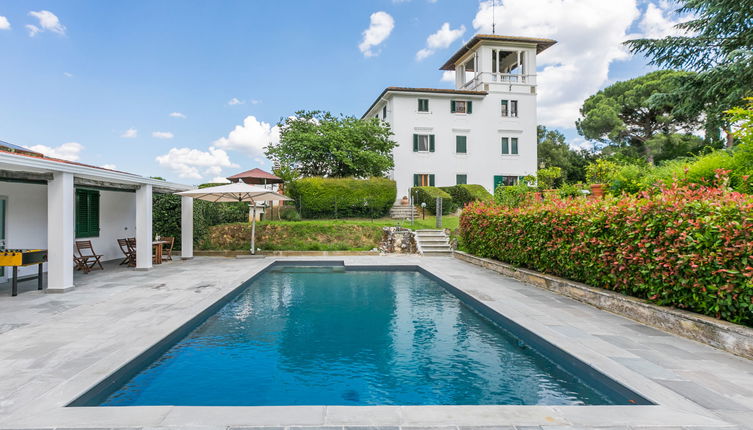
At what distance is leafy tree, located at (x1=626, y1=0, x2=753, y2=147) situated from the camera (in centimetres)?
1045

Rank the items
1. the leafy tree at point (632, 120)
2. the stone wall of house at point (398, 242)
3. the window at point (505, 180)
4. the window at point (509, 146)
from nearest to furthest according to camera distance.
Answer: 1. the stone wall of house at point (398, 242)
2. the window at point (505, 180)
3. the window at point (509, 146)
4. the leafy tree at point (632, 120)

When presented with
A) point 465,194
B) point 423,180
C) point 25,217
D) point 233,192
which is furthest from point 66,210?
point 423,180

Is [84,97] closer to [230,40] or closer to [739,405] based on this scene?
[230,40]

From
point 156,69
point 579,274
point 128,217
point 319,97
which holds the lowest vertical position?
point 579,274

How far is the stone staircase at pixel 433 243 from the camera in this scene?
15.6 metres

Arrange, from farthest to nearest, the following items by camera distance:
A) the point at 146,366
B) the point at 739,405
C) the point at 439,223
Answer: the point at 439,223 → the point at 146,366 → the point at 739,405

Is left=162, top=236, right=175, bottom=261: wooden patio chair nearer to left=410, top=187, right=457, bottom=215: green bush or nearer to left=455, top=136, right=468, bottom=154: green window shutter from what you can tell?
left=410, top=187, right=457, bottom=215: green bush

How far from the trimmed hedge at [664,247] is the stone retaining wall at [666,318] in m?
0.18

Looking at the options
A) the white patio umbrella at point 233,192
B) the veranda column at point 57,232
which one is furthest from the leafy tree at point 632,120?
the veranda column at point 57,232

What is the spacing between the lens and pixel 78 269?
35.1 feet

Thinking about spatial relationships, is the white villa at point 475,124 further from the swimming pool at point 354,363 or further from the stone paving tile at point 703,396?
the stone paving tile at point 703,396

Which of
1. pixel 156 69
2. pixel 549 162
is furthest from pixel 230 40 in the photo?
pixel 549 162

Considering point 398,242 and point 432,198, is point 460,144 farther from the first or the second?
point 398,242

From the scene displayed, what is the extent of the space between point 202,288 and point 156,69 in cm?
1219
